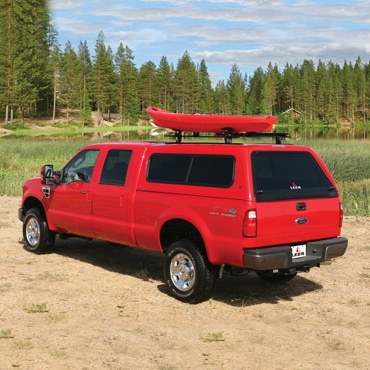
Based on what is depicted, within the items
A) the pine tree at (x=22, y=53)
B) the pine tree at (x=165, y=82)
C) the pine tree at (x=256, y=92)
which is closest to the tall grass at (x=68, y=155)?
the pine tree at (x=22, y=53)

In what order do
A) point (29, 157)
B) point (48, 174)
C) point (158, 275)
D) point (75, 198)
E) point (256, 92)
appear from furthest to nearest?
point (256, 92), point (29, 157), point (48, 174), point (75, 198), point (158, 275)

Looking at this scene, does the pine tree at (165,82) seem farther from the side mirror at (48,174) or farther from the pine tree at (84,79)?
the side mirror at (48,174)

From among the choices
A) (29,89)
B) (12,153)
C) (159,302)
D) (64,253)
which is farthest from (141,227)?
(29,89)

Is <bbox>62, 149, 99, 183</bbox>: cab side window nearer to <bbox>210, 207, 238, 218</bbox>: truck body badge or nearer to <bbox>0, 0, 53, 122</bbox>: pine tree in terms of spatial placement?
<bbox>210, 207, 238, 218</bbox>: truck body badge

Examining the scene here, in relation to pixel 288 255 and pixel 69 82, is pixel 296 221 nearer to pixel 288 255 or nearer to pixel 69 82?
pixel 288 255

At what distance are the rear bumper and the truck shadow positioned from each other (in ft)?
2.62

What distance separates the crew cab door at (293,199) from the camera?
6570 mm

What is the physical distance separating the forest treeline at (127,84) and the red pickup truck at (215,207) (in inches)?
2768

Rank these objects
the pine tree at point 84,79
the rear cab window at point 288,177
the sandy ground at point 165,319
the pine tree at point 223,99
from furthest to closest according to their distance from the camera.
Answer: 1. the pine tree at point 223,99
2. the pine tree at point 84,79
3. the rear cab window at point 288,177
4. the sandy ground at point 165,319

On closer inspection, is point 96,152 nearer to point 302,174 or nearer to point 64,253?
point 64,253

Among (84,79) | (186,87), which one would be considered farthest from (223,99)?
(84,79)

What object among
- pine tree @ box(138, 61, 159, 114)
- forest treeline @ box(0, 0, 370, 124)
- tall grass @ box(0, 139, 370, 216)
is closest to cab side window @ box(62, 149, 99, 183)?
tall grass @ box(0, 139, 370, 216)

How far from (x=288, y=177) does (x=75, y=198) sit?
3488 mm

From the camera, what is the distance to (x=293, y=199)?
6.82m
